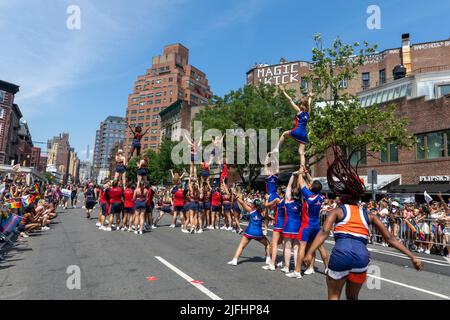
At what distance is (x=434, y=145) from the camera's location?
78.0 feet

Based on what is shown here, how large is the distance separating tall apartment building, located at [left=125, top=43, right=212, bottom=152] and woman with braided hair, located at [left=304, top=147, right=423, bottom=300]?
95765 mm

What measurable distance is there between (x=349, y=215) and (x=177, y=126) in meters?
74.8

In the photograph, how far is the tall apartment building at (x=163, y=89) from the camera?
329ft

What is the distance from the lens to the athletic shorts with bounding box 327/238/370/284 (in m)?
3.45

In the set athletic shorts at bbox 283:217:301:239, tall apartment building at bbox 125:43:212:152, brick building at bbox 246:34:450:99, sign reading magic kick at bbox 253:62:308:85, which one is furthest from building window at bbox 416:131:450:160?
tall apartment building at bbox 125:43:212:152

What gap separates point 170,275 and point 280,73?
1865 inches

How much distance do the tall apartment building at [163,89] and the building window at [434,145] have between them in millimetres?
80479

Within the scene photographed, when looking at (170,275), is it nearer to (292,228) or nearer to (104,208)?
(292,228)

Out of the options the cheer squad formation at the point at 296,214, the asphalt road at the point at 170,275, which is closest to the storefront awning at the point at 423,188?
the asphalt road at the point at 170,275

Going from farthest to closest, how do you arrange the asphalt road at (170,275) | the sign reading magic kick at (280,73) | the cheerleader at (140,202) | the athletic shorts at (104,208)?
the sign reading magic kick at (280,73), the athletic shorts at (104,208), the cheerleader at (140,202), the asphalt road at (170,275)

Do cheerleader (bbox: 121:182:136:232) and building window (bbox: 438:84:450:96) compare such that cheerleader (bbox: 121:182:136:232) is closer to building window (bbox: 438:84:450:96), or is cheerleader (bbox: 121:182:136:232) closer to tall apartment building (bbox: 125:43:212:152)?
building window (bbox: 438:84:450:96)

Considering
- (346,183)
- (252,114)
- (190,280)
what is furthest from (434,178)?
(346,183)

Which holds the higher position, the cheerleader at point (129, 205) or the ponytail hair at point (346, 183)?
the ponytail hair at point (346, 183)

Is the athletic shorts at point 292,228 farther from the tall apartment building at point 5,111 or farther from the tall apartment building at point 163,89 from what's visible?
the tall apartment building at point 163,89
